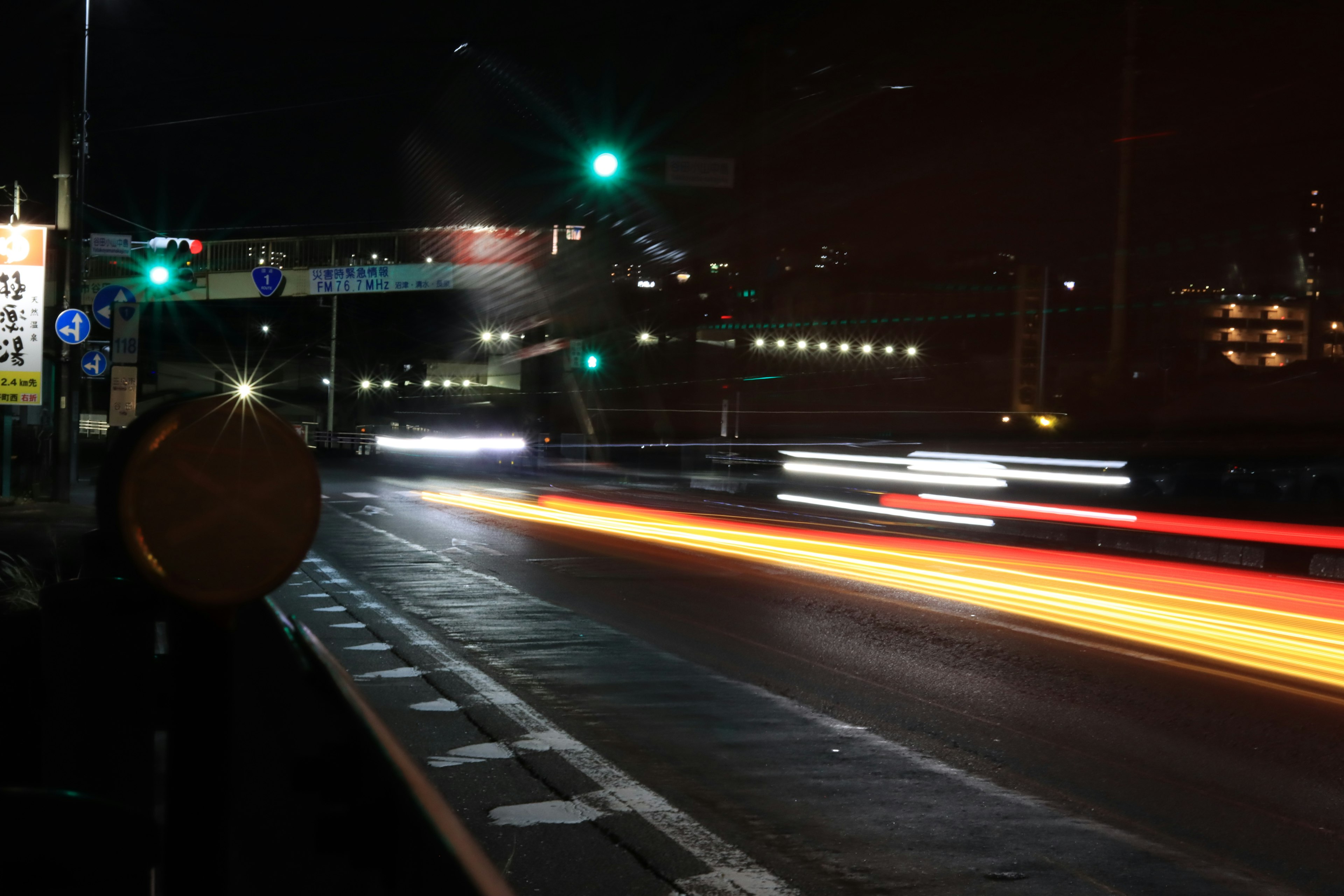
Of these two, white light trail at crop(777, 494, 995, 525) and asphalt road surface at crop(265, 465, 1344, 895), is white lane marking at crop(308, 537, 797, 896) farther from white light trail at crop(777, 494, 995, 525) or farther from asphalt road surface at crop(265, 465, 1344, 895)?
white light trail at crop(777, 494, 995, 525)

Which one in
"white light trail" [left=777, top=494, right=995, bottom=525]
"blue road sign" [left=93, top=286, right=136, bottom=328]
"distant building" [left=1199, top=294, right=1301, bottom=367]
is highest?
"distant building" [left=1199, top=294, right=1301, bottom=367]

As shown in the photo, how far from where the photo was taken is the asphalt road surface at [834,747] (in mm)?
4625

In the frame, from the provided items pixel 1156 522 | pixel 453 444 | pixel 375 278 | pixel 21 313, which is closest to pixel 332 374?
pixel 453 444

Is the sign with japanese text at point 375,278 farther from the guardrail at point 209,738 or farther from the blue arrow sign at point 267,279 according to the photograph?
the guardrail at point 209,738

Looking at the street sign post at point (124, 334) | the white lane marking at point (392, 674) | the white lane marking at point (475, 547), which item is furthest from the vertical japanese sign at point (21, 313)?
the white lane marking at point (392, 674)

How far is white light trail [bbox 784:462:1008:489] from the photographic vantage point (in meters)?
25.9

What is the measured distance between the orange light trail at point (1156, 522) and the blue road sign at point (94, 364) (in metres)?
16.2

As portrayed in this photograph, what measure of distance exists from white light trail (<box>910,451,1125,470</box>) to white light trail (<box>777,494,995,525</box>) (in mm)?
2489

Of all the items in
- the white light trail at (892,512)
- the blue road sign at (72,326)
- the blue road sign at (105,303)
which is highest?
the blue road sign at (105,303)

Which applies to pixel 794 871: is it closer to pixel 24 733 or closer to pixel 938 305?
pixel 24 733

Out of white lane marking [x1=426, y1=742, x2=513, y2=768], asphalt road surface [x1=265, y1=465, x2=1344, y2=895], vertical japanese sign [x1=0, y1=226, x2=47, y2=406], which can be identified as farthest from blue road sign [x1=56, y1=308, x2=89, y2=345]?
white lane marking [x1=426, y1=742, x2=513, y2=768]

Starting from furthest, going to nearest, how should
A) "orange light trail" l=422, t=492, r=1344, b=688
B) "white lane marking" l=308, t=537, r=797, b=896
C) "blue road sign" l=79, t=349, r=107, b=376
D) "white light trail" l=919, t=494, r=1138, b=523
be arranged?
→ 1. "blue road sign" l=79, t=349, r=107, b=376
2. "white light trail" l=919, t=494, r=1138, b=523
3. "orange light trail" l=422, t=492, r=1344, b=688
4. "white lane marking" l=308, t=537, r=797, b=896

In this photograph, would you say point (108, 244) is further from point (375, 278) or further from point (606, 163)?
point (606, 163)

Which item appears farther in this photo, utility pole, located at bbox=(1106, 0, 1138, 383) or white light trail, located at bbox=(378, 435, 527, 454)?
white light trail, located at bbox=(378, 435, 527, 454)
